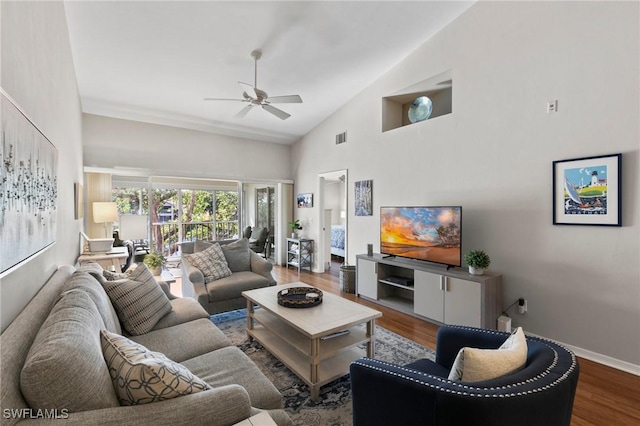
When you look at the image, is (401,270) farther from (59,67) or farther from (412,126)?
(59,67)

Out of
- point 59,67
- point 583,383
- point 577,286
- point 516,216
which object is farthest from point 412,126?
point 59,67

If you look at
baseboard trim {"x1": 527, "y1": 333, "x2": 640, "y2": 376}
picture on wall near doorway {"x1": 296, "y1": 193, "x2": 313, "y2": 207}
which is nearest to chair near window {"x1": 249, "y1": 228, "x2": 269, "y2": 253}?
picture on wall near doorway {"x1": 296, "y1": 193, "x2": 313, "y2": 207}

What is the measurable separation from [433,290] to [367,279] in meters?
1.09

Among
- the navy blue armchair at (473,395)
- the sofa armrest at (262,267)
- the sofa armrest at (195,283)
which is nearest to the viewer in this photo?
the navy blue armchair at (473,395)

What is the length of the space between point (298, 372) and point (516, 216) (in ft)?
9.05

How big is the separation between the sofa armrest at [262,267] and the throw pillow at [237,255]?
0.08m

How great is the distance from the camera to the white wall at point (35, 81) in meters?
1.17

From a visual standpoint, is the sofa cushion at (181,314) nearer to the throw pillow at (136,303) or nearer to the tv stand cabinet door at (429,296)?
the throw pillow at (136,303)

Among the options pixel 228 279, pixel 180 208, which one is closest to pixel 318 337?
pixel 228 279

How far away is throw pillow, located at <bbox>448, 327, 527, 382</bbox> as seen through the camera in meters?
1.15

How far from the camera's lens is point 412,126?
4.20m

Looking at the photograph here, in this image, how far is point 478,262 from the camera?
3.13m

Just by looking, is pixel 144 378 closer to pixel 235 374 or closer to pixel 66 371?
pixel 66 371


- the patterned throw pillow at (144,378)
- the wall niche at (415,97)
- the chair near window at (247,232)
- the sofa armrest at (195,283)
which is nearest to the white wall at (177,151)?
the chair near window at (247,232)
